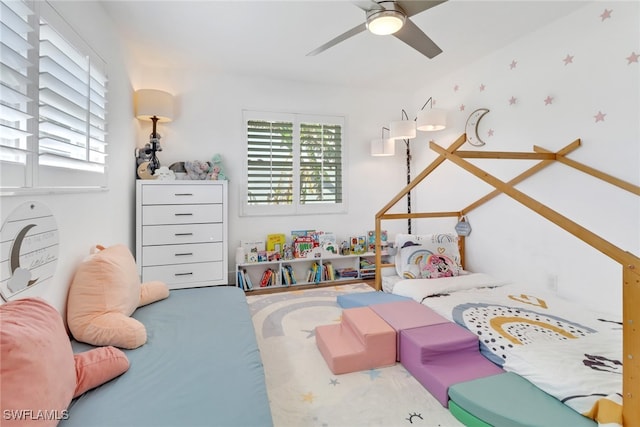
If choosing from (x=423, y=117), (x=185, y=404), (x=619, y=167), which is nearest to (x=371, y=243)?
(x=423, y=117)

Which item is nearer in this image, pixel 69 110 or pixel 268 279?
pixel 69 110

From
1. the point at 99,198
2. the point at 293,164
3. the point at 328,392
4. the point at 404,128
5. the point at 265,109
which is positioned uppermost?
the point at 265,109

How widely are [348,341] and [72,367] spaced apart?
1.47 metres

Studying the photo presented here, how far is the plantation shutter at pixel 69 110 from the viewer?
138 centimetres

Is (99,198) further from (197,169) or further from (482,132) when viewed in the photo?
(482,132)

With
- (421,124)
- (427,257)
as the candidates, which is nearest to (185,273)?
(427,257)

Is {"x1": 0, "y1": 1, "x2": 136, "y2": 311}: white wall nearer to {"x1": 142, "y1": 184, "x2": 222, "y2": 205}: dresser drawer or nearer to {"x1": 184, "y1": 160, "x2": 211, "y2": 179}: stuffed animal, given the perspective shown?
{"x1": 142, "y1": 184, "x2": 222, "y2": 205}: dresser drawer

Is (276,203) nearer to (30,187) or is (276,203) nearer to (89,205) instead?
(89,205)

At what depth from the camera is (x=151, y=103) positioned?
293 centimetres

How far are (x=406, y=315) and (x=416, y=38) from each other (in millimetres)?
1906

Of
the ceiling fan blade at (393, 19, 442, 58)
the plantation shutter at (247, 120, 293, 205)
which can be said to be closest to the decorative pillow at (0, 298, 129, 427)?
the ceiling fan blade at (393, 19, 442, 58)

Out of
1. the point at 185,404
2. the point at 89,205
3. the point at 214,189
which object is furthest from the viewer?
the point at 214,189

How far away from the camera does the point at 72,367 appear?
1.08 meters

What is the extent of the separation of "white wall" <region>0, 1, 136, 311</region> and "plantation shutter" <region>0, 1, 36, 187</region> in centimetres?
13
